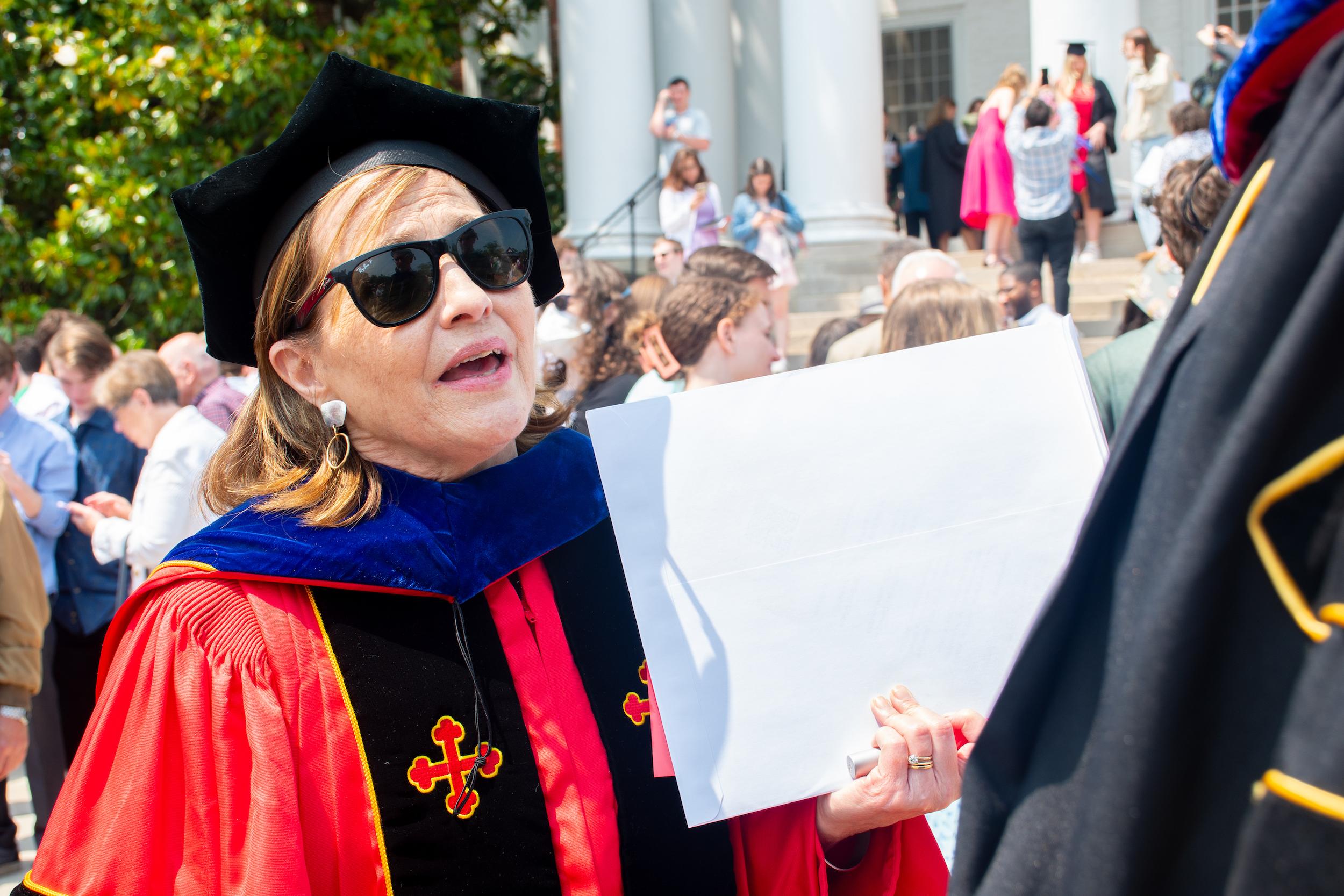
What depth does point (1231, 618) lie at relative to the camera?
0.81 meters

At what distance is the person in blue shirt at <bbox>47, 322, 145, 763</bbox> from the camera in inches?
196

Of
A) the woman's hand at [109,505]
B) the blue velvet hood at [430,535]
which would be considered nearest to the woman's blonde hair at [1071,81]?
the woman's hand at [109,505]

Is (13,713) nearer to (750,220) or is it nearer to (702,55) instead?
(750,220)

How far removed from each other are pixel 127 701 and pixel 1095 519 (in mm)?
1291

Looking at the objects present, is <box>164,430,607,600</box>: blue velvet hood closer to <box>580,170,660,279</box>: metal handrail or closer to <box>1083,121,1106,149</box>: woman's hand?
<box>1083,121,1106,149</box>: woman's hand

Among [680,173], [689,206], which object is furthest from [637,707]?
[680,173]

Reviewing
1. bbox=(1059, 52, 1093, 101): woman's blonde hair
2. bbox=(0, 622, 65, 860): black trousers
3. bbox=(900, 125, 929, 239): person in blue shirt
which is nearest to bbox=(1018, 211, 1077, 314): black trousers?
bbox=(1059, 52, 1093, 101): woman's blonde hair

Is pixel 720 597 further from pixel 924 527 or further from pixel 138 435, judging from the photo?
pixel 138 435

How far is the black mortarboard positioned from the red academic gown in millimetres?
455

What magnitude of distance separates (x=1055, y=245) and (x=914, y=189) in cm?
482

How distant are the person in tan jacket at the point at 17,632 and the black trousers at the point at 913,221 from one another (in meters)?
10.6

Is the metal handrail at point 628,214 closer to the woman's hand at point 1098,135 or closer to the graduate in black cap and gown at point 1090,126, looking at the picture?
the graduate in black cap and gown at point 1090,126

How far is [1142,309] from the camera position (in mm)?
4055

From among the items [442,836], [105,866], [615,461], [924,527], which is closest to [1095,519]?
[924,527]
